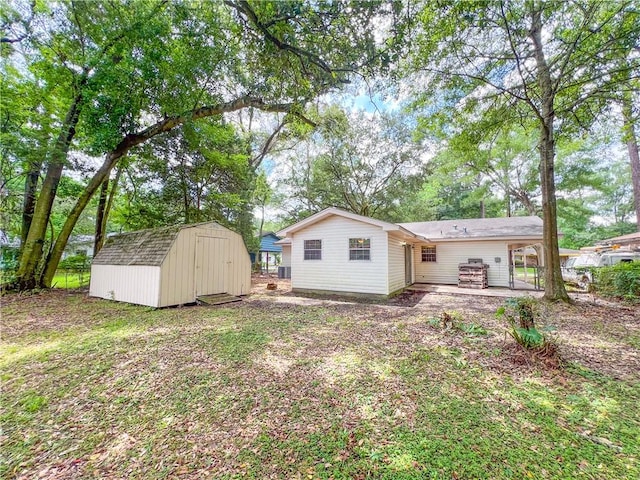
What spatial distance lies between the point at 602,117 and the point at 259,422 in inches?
481

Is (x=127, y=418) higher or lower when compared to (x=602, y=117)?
lower

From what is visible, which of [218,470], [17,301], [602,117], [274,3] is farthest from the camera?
[602,117]

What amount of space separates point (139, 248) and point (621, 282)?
1510 centimetres

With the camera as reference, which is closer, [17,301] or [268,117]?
[17,301]

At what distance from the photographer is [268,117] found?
741 inches

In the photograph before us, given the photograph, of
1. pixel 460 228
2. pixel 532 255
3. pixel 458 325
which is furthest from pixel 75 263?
pixel 532 255

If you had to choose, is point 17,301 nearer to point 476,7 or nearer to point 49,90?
point 49,90

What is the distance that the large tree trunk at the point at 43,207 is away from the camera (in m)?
8.67

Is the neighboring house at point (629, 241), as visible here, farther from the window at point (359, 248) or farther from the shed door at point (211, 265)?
the shed door at point (211, 265)

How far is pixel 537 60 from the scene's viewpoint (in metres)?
7.49

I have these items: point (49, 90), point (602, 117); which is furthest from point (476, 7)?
point (49, 90)

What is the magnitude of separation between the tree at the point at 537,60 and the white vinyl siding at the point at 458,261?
380 cm

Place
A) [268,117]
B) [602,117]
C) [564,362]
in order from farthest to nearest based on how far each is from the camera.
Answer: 1. [268,117]
2. [602,117]
3. [564,362]

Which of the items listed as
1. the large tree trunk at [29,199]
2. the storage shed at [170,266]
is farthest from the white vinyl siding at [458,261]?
the large tree trunk at [29,199]
